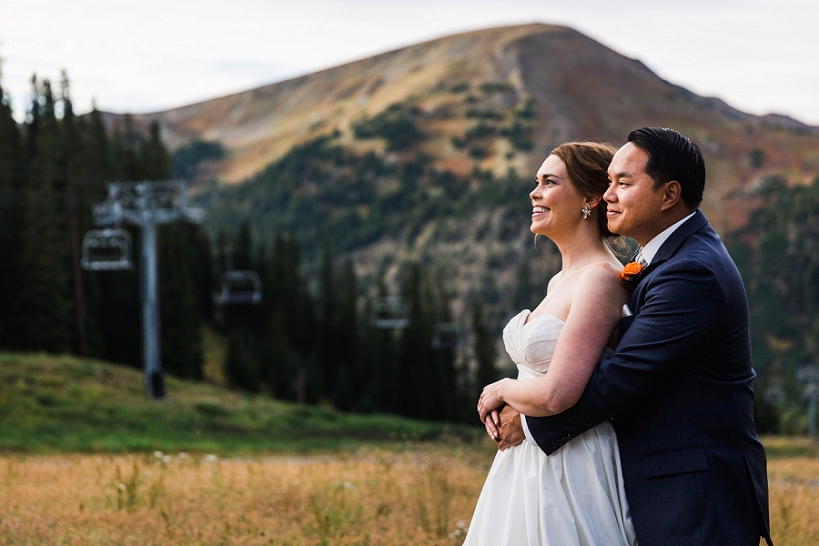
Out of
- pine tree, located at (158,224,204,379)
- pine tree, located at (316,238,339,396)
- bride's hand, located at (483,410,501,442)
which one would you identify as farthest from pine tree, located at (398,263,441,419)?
bride's hand, located at (483,410,501,442)

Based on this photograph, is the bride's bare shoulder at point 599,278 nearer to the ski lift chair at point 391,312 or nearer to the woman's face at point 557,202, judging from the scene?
the woman's face at point 557,202

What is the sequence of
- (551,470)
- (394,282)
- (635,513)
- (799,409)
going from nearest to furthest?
(635,513) → (551,470) → (799,409) → (394,282)

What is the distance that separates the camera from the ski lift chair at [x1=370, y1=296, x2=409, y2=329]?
5334 centimetres

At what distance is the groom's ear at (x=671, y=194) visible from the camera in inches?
118

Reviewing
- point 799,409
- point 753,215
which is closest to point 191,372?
point 799,409

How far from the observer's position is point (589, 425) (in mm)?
3021

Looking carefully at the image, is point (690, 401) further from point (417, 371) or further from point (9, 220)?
point (417, 371)

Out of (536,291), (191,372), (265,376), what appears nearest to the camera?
(191,372)

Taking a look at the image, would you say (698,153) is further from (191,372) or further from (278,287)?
(278,287)

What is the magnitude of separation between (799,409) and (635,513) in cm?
12397

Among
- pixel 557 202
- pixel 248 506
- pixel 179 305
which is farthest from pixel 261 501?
pixel 179 305

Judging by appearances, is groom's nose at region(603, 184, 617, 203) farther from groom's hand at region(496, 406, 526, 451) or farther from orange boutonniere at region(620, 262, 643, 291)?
groom's hand at region(496, 406, 526, 451)

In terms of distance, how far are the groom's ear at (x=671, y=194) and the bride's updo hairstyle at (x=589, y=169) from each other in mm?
373

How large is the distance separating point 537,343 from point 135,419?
26.6 m
